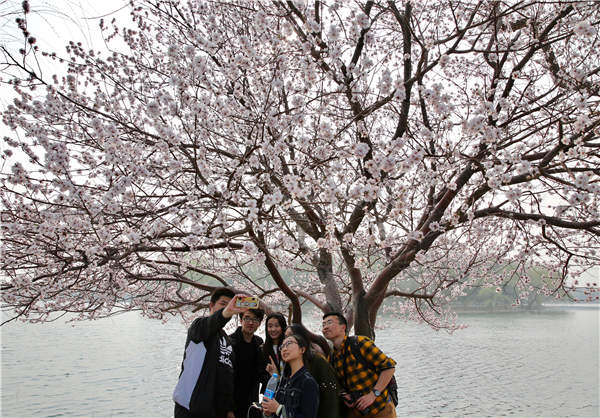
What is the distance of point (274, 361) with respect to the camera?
3.28 meters

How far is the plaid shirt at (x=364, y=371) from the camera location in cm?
281

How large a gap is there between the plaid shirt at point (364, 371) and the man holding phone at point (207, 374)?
830 millimetres

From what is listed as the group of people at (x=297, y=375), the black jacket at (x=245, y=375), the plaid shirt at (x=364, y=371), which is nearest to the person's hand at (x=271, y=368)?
the group of people at (x=297, y=375)

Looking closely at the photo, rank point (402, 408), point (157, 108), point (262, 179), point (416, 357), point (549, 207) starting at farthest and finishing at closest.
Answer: point (416, 357) < point (402, 408) < point (549, 207) < point (262, 179) < point (157, 108)

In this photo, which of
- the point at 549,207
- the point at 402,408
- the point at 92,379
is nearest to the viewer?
the point at 549,207

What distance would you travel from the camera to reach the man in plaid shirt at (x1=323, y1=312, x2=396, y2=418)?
2.78 meters

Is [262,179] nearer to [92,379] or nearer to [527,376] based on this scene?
[92,379]

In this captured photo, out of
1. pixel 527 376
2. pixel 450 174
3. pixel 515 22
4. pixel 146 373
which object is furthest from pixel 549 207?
pixel 146 373

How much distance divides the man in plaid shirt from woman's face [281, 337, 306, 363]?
0.44 meters

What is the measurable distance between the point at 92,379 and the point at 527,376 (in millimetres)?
14307

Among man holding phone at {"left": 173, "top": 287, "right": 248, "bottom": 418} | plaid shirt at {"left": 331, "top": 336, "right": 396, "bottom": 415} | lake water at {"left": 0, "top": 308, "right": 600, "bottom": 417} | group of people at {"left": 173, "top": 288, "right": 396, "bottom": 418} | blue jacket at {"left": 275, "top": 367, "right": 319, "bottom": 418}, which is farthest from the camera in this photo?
lake water at {"left": 0, "top": 308, "right": 600, "bottom": 417}

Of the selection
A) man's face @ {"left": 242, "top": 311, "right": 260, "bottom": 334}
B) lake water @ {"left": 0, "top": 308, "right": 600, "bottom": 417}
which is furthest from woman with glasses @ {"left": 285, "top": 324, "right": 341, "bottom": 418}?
lake water @ {"left": 0, "top": 308, "right": 600, "bottom": 417}

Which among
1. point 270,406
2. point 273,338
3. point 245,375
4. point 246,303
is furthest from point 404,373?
point 246,303

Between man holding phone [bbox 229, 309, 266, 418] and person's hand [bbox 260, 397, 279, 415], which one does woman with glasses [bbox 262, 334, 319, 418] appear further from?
man holding phone [bbox 229, 309, 266, 418]
